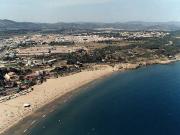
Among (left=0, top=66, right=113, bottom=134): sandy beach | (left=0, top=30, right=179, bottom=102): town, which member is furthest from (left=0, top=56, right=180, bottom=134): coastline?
(left=0, top=30, right=179, bottom=102): town

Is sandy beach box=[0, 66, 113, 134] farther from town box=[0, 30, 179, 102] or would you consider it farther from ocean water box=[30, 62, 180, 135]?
ocean water box=[30, 62, 180, 135]

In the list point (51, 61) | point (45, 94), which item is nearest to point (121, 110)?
point (45, 94)

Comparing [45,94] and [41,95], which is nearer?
[41,95]

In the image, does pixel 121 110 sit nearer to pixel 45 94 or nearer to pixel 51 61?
pixel 45 94

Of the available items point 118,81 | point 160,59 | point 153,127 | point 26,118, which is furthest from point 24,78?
point 160,59

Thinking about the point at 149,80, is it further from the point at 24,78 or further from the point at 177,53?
the point at 177,53

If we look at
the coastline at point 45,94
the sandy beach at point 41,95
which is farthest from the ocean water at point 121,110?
the sandy beach at point 41,95
